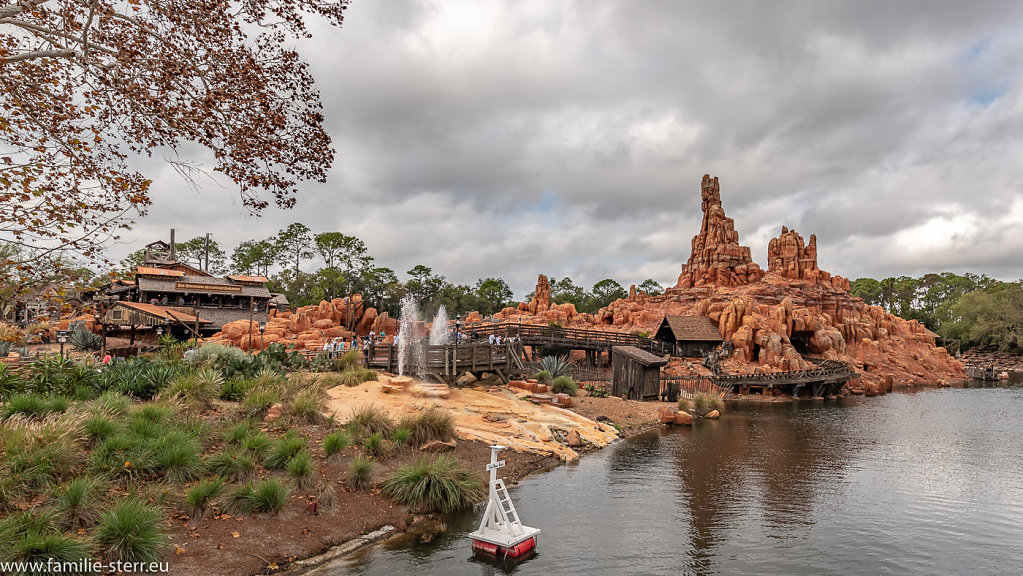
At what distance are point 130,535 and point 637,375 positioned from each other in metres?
26.7

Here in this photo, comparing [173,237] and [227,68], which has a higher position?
[173,237]

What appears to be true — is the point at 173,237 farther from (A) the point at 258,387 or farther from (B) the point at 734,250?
(B) the point at 734,250

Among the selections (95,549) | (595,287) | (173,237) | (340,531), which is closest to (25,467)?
(95,549)

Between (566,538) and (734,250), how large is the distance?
7228 centimetres

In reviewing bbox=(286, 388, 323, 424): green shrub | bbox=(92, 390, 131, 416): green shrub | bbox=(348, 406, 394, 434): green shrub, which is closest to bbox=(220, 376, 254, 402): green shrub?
bbox=(286, 388, 323, 424): green shrub

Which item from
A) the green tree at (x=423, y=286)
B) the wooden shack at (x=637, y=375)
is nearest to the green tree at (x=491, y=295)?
the green tree at (x=423, y=286)

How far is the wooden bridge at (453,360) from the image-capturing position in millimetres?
24436

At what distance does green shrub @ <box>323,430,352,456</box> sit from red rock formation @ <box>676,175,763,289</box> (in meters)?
67.8

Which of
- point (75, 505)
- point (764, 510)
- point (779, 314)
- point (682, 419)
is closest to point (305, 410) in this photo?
point (75, 505)

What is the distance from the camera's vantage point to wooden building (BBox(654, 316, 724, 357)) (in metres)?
48.9

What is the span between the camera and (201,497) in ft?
32.3

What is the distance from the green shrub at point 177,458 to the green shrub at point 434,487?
12.9ft

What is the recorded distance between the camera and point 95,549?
779cm

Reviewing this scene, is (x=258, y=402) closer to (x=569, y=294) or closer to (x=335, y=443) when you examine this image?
(x=335, y=443)
